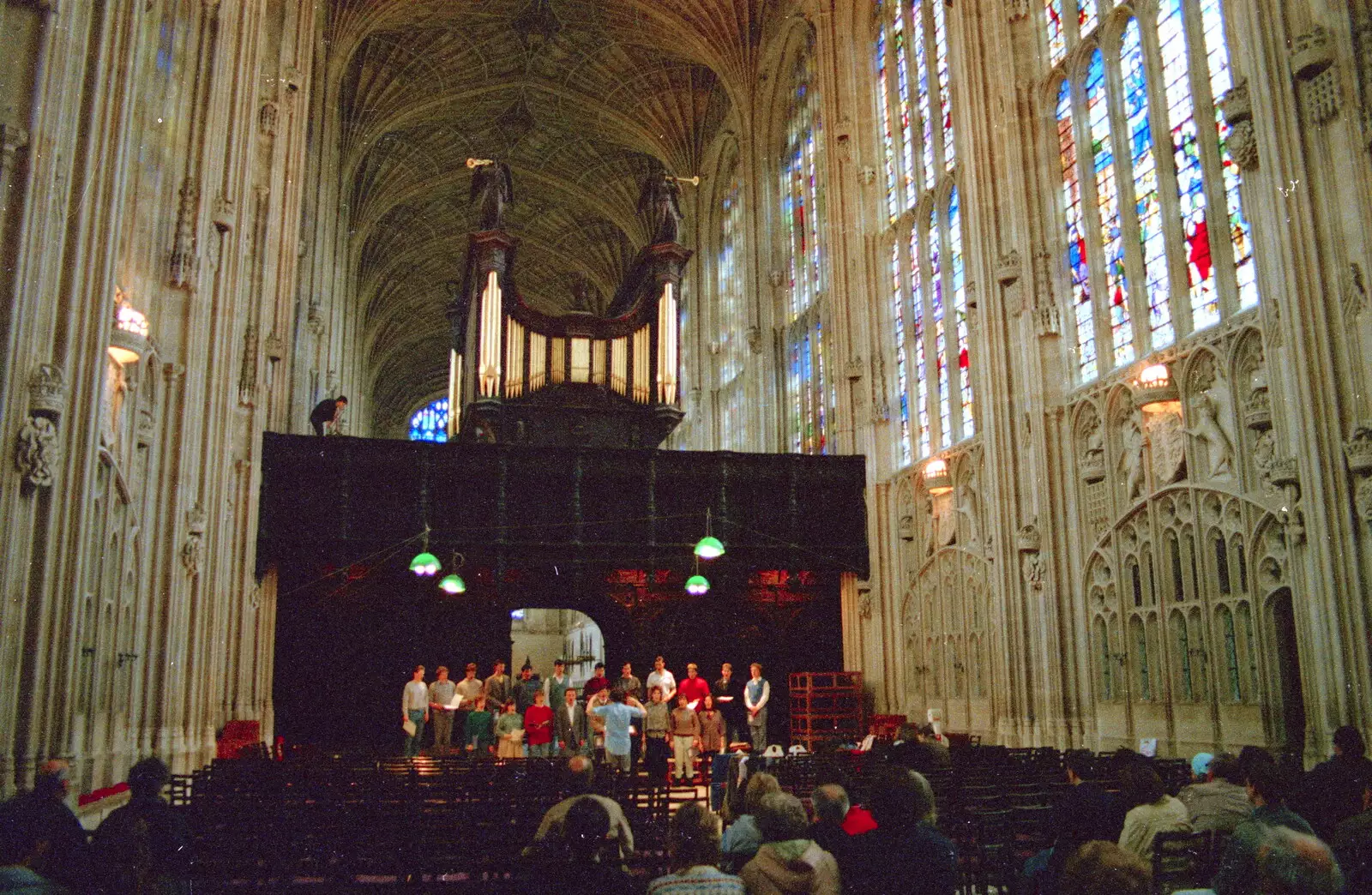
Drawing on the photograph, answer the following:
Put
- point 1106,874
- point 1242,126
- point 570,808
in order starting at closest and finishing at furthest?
point 1106,874 < point 570,808 < point 1242,126

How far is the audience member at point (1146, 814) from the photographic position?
18.3ft

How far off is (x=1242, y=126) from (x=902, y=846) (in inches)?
421

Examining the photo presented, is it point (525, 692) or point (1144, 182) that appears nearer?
point (1144, 182)

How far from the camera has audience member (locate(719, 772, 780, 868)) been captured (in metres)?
5.76

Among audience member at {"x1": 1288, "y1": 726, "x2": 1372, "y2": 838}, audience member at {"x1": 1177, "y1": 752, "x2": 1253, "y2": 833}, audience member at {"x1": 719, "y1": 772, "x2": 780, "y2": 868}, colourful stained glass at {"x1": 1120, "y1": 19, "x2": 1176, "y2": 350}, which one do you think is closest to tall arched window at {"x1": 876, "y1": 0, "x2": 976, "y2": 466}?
colourful stained glass at {"x1": 1120, "y1": 19, "x2": 1176, "y2": 350}

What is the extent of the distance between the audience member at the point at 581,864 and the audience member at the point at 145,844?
178cm

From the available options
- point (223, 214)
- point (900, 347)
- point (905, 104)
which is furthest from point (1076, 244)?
point (223, 214)

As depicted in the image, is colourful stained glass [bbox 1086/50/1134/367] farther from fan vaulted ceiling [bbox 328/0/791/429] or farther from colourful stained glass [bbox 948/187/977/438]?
fan vaulted ceiling [bbox 328/0/791/429]

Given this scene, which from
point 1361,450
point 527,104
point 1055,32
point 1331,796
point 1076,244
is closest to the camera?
point 1331,796

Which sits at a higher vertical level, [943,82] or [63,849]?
[943,82]

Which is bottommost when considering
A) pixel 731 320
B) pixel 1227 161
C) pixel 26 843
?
pixel 26 843

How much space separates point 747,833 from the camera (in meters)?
5.96

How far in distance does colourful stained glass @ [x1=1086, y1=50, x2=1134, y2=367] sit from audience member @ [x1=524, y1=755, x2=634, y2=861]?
1104cm

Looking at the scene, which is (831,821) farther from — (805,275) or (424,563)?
(805,275)
